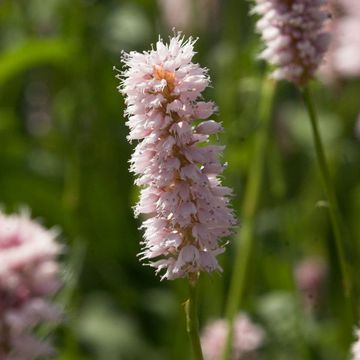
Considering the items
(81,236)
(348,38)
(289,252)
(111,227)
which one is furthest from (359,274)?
(111,227)

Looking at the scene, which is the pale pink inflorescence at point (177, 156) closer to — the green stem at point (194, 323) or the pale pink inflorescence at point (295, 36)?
the green stem at point (194, 323)

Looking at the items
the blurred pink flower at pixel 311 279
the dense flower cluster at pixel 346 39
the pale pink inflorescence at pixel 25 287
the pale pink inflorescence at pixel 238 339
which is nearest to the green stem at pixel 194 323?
the pale pink inflorescence at pixel 25 287

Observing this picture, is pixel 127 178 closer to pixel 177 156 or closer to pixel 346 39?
pixel 346 39

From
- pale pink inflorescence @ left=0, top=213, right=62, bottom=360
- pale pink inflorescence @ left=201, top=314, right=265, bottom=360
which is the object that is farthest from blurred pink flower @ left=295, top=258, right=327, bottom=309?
pale pink inflorescence @ left=0, top=213, right=62, bottom=360

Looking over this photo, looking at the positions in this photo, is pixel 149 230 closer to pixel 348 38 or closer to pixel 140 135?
pixel 140 135

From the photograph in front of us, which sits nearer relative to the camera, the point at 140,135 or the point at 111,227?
the point at 140,135

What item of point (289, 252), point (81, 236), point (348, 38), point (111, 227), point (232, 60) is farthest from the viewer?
point (111, 227)
